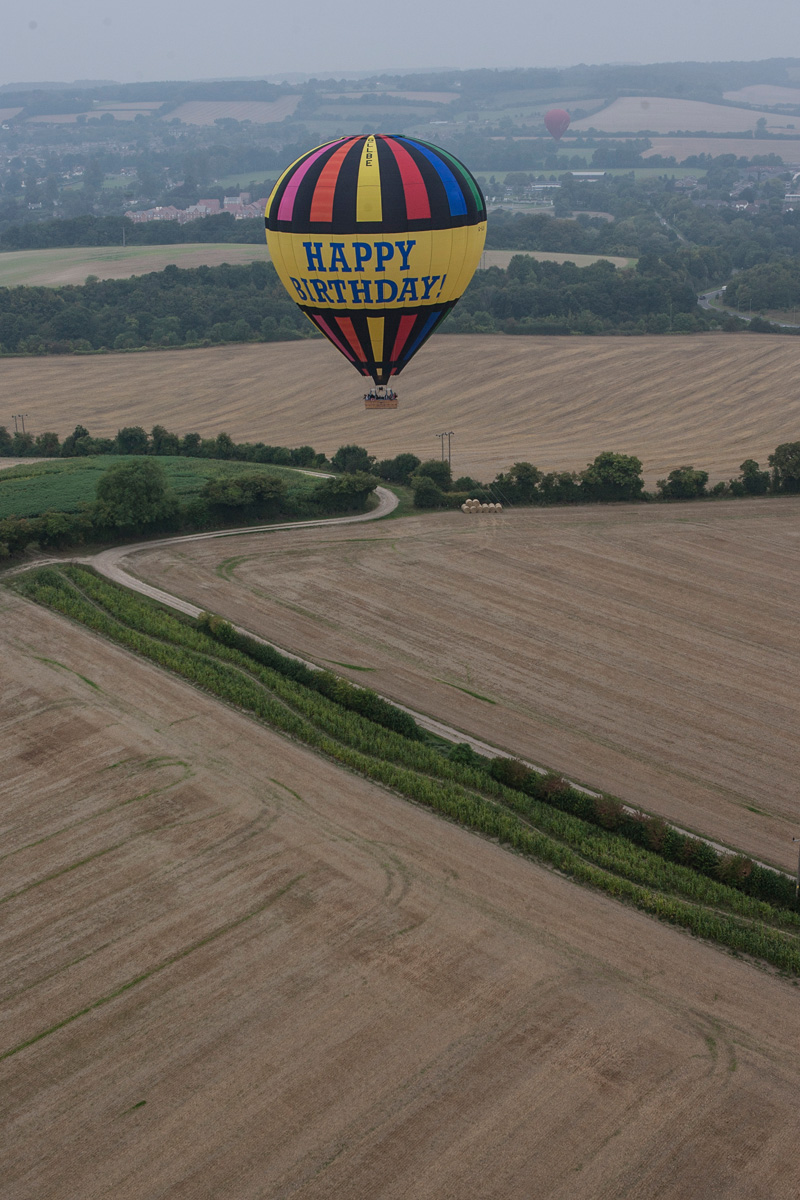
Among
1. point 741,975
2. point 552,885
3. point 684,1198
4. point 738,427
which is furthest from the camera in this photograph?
point 738,427

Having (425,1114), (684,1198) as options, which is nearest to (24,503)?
(425,1114)

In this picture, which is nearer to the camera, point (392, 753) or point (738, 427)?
point (392, 753)

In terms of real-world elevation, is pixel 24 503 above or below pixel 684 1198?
above

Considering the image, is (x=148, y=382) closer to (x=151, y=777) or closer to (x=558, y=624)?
(x=558, y=624)

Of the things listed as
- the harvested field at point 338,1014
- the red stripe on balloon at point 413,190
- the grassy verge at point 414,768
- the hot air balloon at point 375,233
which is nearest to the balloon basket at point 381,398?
the hot air balloon at point 375,233

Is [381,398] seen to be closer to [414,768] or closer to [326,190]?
[326,190]

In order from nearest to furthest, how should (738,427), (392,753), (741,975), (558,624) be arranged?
(741,975) < (392,753) < (558,624) < (738,427)

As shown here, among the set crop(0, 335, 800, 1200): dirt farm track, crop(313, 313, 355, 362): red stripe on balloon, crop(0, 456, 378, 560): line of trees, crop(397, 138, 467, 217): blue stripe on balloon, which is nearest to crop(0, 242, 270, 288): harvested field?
crop(0, 456, 378, 560): line of trees

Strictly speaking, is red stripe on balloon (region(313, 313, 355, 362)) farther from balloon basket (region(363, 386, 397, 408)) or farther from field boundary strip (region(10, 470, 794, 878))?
field boundary strip (region(10, 470, 794, 878))
